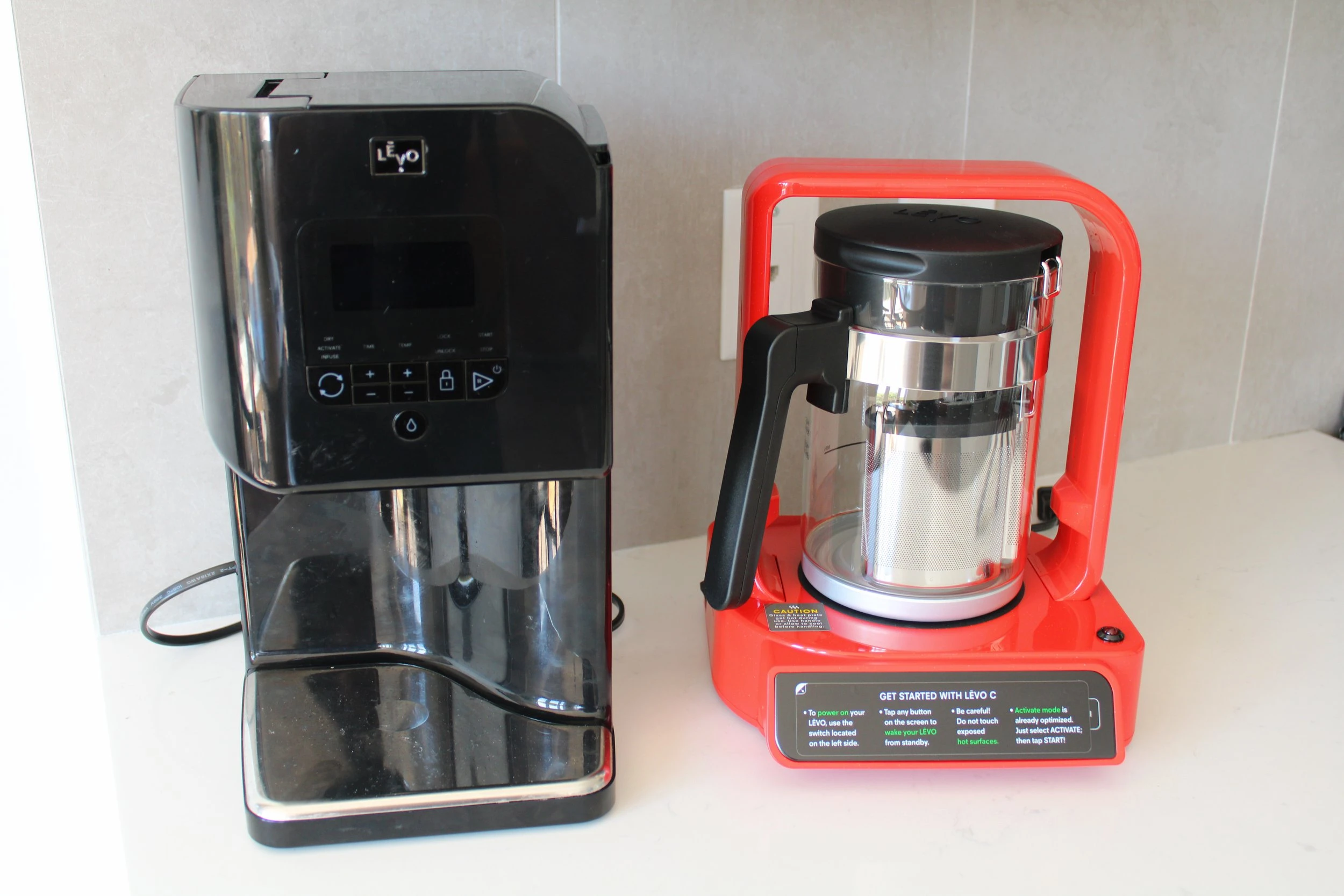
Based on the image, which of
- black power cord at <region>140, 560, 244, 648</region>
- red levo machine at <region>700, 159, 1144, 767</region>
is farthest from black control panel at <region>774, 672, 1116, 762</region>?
black power cord at <region>140, 560, 244, 648</region>

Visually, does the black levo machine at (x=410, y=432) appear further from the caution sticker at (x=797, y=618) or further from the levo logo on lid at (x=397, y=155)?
the caution sticker at (x=797, y=618)

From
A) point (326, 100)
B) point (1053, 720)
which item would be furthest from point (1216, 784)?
point (326, 100)

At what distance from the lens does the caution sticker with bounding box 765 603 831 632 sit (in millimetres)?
→ 649

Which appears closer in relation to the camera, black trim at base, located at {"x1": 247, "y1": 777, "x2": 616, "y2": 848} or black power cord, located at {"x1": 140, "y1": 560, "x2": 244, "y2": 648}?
black trim at base, located at {"x1": 247, "y1": 777, "x2": 616, "y2": 848}

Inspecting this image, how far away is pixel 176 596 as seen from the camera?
750 millimetres

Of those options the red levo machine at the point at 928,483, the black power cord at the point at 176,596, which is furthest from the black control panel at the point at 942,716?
the black power cord at the point at 176,596

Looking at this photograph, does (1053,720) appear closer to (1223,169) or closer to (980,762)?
(980,762)

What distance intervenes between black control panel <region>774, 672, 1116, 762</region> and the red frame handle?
92 millimetres

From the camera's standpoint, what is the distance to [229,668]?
719mm

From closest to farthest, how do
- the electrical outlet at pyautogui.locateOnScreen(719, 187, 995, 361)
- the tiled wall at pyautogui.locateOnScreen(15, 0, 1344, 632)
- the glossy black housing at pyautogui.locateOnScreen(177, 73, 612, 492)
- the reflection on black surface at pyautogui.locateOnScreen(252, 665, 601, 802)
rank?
1. the glossy black housing at pyautogui.locateOnScreen(177, 73, 612, 492)
2. the reflection on black surface at pyautogui.locateOnScreen(252, 665, 601, 802)
3. the tiled wall at pyautogui.locateOnScreen(15, 0, 1344, 632)
4. the electrical outlet at pyautogui.locateOnScreen(719, 187, 995, 361)

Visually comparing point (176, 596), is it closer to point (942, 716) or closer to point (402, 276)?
point (402, 276)

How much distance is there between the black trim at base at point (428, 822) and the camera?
0.55 m

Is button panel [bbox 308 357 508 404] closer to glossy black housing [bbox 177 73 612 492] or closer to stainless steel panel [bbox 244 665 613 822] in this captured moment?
glossy black housing [bbox 177 73 612 492]

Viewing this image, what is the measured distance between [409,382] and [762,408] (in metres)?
0.19
